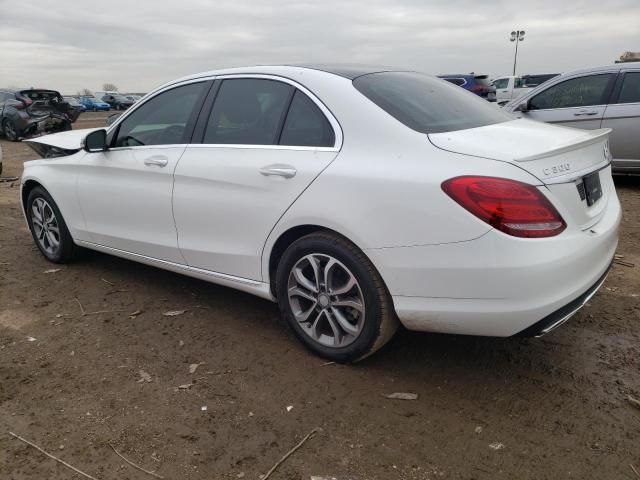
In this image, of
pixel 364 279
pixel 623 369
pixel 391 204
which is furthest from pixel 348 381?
pixel 623 369

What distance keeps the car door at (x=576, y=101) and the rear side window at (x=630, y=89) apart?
6.1 inches

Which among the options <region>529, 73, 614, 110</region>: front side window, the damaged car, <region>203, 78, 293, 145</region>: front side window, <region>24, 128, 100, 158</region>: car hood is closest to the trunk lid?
<region>203, 78, 293, 145</region>: front side window

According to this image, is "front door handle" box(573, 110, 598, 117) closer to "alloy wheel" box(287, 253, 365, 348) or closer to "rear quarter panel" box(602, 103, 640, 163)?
"rear quarter panel" box(602, 103, 640, 163)

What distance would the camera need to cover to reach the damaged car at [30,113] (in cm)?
1681

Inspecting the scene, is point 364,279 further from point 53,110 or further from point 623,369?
point 53,110

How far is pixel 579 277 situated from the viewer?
256 cm

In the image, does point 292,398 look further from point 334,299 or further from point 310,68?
point 310,68

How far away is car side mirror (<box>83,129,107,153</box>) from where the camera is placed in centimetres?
412

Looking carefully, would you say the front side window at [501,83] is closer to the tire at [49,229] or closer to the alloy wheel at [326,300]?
the tire at [49,229]

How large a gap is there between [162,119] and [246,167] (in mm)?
1111

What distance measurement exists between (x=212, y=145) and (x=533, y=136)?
1895 mm

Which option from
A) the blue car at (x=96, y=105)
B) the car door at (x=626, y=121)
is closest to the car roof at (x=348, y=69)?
the car door at (x=626, y=121)

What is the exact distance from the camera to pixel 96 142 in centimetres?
413

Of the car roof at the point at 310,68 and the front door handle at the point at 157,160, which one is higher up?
the car roof at the point at 310,68
